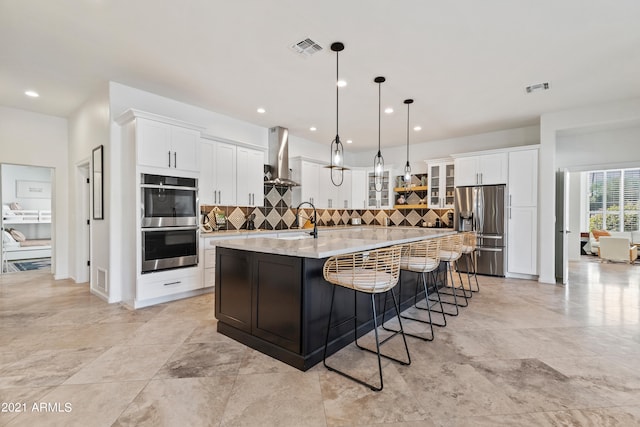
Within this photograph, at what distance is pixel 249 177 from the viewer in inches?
208

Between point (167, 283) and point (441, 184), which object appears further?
point (441, 184)

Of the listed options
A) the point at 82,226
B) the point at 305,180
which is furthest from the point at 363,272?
the point at 82,226

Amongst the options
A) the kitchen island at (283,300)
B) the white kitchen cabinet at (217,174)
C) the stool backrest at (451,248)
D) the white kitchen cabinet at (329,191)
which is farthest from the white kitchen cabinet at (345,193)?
the kitchen island at (283,300)

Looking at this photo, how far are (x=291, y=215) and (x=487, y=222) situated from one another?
12.8ft

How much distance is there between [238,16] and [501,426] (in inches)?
137

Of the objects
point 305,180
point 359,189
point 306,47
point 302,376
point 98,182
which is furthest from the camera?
point 359,189

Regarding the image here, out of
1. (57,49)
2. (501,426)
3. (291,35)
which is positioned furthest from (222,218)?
(501,426)

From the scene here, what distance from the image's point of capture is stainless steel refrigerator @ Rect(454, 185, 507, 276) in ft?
18.1

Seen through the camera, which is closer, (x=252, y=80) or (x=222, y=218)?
(x=252, y=80)

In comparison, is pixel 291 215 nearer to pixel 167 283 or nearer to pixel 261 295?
pixel 167 283

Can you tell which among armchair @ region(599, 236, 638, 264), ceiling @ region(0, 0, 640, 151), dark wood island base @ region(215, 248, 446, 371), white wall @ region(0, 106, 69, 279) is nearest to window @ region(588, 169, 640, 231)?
armchair @ region(599, 236, 638, 264)

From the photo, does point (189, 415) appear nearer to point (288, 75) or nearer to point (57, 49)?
point (288, 75)

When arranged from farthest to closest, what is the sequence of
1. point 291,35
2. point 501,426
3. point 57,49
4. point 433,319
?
1. point 433,319
2. point 57,49
3. point 291,35
4. point 501,426

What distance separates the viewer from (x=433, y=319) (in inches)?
133
